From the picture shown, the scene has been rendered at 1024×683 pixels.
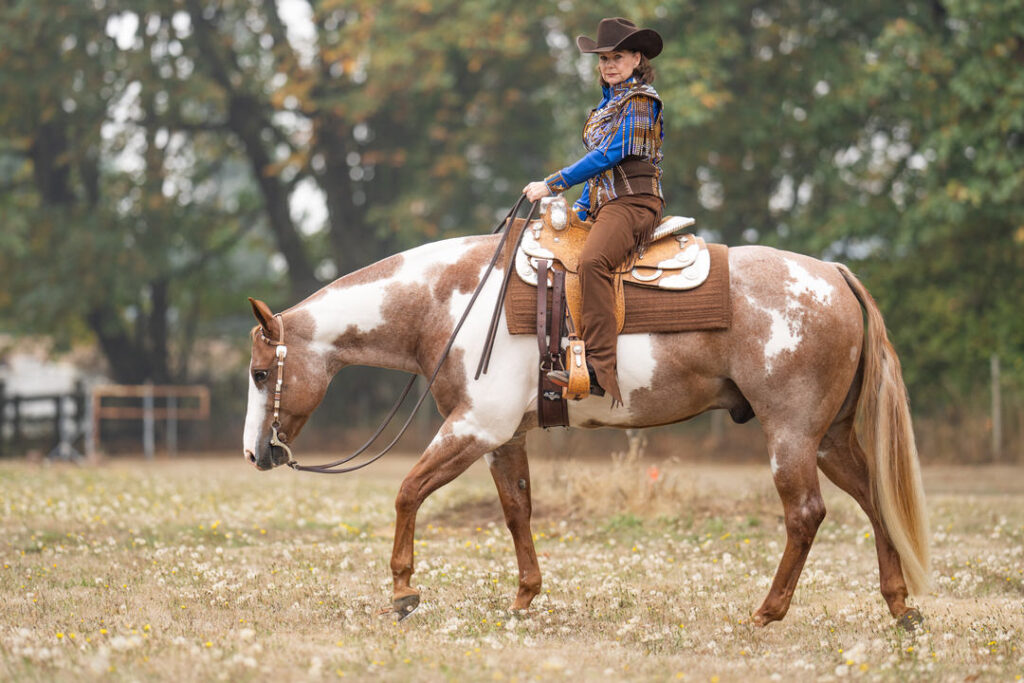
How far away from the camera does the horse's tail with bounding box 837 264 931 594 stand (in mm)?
6988

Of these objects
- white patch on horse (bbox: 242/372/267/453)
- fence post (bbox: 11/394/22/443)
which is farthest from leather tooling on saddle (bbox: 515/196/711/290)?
fence post (bbox: 11/394/22/443)

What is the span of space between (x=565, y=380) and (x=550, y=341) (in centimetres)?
31

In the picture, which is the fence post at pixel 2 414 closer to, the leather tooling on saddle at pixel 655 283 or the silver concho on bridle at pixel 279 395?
the silver concho on bridle at pixel 279 395

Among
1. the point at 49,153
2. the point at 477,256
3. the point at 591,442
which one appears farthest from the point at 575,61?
the point at 477,256

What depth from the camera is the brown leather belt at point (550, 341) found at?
6.88 metres

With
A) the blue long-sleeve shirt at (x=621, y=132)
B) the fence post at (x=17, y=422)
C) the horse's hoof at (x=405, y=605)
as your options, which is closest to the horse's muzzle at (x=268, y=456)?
the horse's hoof at (x=405, y=605)

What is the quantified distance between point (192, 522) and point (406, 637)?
6257mm

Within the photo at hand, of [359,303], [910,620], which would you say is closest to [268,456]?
[359,303]

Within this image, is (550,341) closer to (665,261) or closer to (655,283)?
(655,283)

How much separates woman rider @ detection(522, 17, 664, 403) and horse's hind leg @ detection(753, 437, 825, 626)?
1024 millimetres

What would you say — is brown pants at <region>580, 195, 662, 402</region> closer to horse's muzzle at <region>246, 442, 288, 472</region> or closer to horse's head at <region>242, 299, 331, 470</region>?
horse's head at <region>242, 299, 331, 470</region>

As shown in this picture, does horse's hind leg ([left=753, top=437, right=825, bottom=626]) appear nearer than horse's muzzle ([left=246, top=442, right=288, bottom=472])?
Yes

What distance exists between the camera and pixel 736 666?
5.78 meters

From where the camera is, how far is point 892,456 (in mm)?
7027
